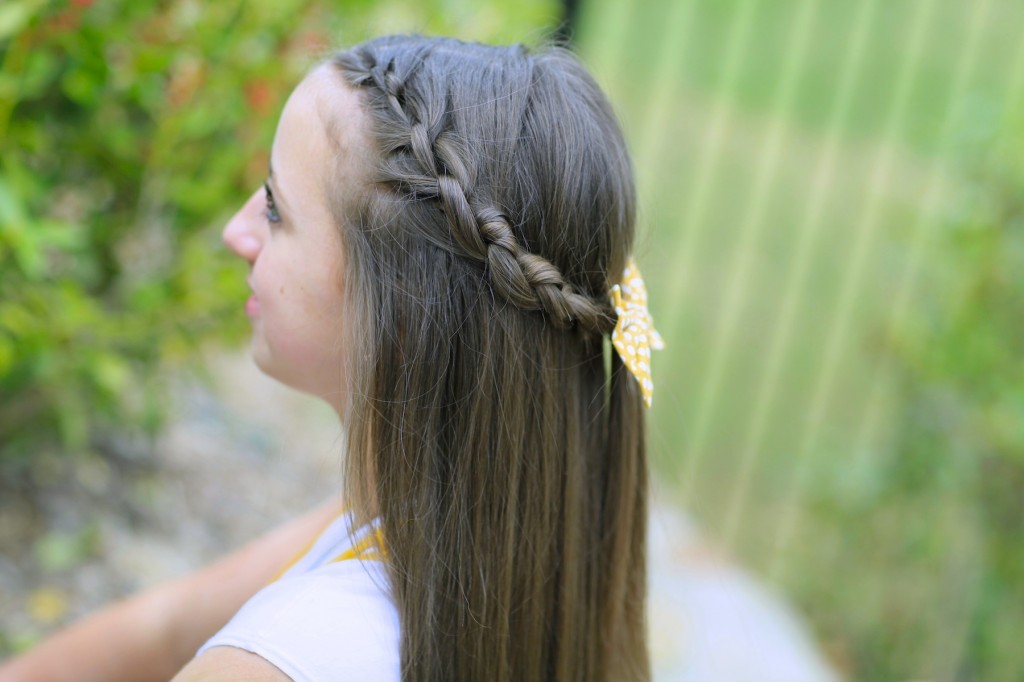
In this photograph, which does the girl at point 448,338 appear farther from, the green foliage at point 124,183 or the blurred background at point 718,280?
the green foliage at point 124,183

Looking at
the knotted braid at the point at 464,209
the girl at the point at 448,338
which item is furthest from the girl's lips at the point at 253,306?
the knotted braid at the point at 464,209

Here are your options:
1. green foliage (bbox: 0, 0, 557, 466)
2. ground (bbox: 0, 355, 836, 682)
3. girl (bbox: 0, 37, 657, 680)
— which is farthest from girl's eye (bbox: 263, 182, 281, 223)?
ground (bbox: 0, 355, 836, 682)

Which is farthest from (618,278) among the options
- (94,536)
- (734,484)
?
(734,484)

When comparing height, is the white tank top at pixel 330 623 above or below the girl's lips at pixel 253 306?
below

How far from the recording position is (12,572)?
6.57ft

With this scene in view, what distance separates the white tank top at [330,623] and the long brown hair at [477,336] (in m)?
0.03

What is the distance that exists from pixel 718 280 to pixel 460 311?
3.12m

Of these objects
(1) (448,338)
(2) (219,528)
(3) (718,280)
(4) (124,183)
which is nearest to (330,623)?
(1) (448,338)

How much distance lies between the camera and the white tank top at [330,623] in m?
1.14

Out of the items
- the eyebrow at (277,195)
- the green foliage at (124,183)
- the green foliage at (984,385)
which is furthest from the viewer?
the green foliage at (984,385)

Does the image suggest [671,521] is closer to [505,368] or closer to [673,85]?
[673,85]

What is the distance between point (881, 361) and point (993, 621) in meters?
0.95

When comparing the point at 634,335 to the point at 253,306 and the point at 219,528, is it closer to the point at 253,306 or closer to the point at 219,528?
the point at 253,306

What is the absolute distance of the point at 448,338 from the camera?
1.26 metres
